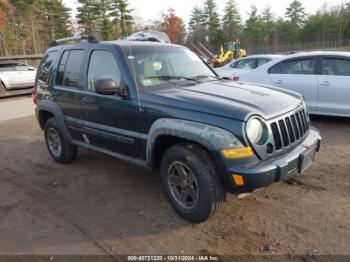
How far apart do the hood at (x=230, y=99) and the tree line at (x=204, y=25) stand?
4554cm

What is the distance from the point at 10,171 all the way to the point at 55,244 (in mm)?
2803

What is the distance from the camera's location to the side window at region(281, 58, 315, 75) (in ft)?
25.2

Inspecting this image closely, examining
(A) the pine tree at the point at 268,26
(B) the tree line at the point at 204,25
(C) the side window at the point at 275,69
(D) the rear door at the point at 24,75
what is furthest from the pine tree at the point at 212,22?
(C) the side window at the point at 275,69

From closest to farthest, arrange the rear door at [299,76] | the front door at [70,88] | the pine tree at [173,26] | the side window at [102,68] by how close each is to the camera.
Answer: the side window at [102,68]
the front door at [70,88]
the rear door at [299,76]
the pine tree at [173,26]

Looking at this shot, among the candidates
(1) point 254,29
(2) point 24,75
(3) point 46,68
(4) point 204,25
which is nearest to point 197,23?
(4) point 204,25

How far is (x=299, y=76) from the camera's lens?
776cm

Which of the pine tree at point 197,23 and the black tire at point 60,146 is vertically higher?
the pine tree at point 197,23

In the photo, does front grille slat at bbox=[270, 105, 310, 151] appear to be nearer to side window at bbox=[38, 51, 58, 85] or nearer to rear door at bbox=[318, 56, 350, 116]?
rear door at bbox=[318, 56, 350, 116]

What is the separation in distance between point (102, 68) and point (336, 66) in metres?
5.23

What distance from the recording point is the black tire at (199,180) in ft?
11.2

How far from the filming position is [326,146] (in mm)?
6078

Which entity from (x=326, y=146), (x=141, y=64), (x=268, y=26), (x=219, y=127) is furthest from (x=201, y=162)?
(x=268, y=26)

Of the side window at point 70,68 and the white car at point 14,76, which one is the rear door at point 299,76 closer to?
the side window at point 70,68

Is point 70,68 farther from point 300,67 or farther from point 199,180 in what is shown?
point 300,67
